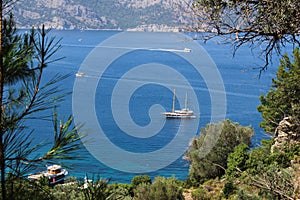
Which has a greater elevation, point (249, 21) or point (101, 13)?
point (101, 13)

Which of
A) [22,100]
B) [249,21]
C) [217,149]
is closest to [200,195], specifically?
[217,149]

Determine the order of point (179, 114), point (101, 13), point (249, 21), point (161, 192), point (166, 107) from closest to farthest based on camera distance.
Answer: point (249, 21)
point (161, 192)
point (179, 114)
point (166, 107)
point (101, 13)

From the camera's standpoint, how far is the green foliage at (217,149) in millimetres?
16484

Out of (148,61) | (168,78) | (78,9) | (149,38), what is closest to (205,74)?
(168,78)

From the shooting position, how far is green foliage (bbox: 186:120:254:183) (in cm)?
1648

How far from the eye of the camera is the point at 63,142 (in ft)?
4.93

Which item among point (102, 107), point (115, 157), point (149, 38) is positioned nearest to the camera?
point (115, 157)

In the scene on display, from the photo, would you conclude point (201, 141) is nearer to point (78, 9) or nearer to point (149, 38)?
point (149, 38)

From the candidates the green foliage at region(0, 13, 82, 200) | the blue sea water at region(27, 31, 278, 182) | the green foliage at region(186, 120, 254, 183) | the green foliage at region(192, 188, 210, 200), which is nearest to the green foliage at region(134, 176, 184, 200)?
the green foliage at region(192, 188, 210, 200)

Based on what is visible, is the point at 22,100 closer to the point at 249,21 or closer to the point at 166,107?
the point at 249,21

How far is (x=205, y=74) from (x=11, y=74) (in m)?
39.5

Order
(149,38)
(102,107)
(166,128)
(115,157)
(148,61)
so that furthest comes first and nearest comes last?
(149,38) < (148,61) < (102,107) < (166,128) < (115,157)

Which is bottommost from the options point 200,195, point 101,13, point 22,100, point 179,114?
point 179,114

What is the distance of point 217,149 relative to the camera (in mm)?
16953
